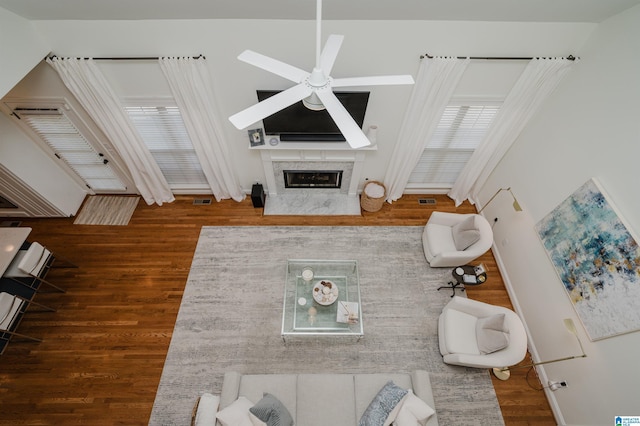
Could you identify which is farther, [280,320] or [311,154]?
[311,154]

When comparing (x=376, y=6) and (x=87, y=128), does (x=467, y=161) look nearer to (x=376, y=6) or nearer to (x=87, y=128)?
(x=376, y=6)

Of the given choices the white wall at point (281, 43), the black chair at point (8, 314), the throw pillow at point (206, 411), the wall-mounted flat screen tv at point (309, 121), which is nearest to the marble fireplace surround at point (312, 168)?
the wall-mounted flat screen tv at point (309, 121)

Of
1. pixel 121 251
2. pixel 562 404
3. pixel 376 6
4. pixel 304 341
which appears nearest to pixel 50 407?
pixel 121 251

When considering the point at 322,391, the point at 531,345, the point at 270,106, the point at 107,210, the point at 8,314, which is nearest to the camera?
the point at 270,106

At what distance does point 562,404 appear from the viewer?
3619 mm

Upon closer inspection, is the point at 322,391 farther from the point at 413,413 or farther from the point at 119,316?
the point at 119,316

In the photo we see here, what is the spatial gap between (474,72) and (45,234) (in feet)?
23.1


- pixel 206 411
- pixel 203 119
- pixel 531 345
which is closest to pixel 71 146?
pixel 203 119

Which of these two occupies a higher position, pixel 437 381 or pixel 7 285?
pixel 7 285

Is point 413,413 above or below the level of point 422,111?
below

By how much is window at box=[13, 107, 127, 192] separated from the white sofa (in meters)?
4.07

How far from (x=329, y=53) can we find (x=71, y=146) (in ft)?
15.9

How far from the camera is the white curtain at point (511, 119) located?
375 cm

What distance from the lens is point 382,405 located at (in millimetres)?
3152
